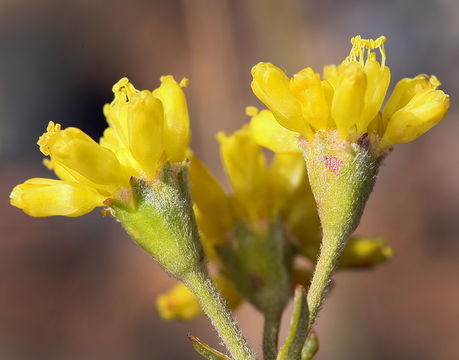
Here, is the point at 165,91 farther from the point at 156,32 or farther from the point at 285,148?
the point at 156,32

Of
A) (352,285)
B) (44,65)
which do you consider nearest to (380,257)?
(352,285)

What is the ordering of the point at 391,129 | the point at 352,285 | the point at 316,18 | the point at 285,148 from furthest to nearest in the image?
the point at 316,18, the point at 352,285, the point at 285,148, the point at 391,129

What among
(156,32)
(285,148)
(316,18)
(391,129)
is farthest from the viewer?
(156,32)

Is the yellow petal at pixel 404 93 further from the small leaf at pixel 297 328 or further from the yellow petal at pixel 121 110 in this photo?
the yellow petal at pixel 121 110

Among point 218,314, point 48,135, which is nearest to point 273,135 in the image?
point 218,314

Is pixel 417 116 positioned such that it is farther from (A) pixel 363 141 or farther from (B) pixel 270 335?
(B) pixel 270 335

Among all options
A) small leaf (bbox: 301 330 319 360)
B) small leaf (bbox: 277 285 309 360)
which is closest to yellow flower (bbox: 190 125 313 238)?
small leaf (bbox: 301 330 319 360)

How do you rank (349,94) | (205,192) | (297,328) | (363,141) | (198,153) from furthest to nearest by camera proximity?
(198,153), (205,192), (363,141), (349,94), (297,328)
